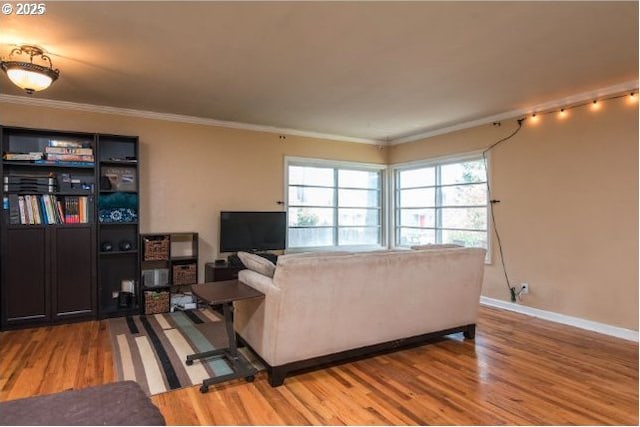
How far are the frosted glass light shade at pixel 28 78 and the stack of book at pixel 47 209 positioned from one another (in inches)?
58.8

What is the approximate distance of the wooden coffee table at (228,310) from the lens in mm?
2510

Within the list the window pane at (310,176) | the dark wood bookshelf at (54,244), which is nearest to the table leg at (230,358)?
the dark wood bookshelf at (54,244)

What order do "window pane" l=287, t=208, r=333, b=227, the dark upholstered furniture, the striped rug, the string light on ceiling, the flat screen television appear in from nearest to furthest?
the dark upholstered furniture
the striped rug
the string light on ceiling
the flat screen television
"window pane" l=287, t=208, r=333, b=227

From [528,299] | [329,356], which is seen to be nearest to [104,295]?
[329,356]

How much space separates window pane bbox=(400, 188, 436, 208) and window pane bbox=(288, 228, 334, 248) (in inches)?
55.9

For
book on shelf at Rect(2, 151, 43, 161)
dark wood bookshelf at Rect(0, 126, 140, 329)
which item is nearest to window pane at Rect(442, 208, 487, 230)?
dark wood bookshelf at Rect(0, 126, 140, 329)

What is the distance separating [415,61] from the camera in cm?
320

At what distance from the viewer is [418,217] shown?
6340mm

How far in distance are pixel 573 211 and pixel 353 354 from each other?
3.05 m

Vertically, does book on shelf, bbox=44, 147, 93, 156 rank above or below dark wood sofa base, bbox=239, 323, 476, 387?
above

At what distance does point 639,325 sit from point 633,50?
2.53m

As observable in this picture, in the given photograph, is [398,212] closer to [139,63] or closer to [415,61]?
[415,61]

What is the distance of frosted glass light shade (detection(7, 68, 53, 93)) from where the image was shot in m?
2.86

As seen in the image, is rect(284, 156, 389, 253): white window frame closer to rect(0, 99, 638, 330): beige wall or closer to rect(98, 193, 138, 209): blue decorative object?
rect(0, 99, 638, 330): beige wall
